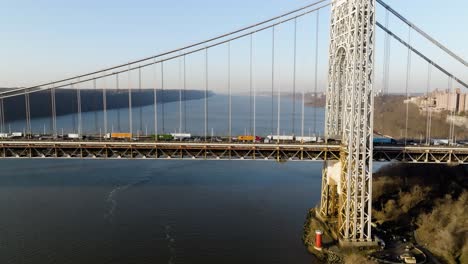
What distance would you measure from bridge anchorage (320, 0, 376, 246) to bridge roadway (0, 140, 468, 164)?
7.04ft

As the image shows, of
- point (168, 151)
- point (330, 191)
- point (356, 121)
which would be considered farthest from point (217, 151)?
point (356, 121)

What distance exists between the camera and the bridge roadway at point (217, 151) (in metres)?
22.2

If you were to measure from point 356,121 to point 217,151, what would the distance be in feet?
26.4

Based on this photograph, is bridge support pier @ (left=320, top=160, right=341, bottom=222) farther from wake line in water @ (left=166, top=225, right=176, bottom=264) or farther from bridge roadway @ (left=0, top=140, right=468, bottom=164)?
wake line in water @ (left=166, top=225, right=176, bottom=264)

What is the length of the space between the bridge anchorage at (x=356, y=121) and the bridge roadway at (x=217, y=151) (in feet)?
7.04

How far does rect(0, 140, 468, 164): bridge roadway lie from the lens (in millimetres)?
22234

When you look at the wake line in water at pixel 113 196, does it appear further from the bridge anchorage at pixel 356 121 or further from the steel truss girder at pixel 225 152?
the bridge anchorage at pixel 356 121

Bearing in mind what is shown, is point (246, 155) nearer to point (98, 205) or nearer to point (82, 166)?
point (98, 205)

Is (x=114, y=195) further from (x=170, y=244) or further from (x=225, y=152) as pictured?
(x=225, y=152)

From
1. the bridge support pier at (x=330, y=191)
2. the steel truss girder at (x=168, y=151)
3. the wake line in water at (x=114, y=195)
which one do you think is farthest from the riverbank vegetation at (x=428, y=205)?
the wake line in water at (x=114, y=195)

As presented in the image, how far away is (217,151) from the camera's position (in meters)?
23.1

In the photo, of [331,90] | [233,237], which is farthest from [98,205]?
[331,90]

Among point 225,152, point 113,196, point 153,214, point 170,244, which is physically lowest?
point 170,244

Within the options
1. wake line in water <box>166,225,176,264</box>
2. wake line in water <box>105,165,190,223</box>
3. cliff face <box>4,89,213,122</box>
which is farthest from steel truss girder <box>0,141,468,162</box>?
cliff face <box>4,89,213,122</box>
